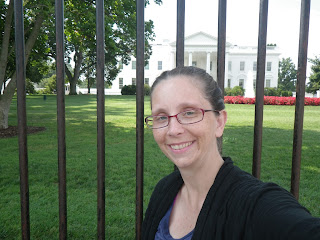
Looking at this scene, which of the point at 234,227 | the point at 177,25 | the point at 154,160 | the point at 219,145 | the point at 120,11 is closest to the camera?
the point at 234,227

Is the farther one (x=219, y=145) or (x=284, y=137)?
(x=284, y=137)

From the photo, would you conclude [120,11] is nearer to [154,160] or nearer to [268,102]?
[154,160]

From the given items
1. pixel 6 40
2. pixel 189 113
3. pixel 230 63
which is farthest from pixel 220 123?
pixel 230 63

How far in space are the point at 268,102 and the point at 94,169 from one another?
20056 millimetres

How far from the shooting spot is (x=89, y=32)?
10539 mm

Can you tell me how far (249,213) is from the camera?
3.54ft

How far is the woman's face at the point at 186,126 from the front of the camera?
1.42m

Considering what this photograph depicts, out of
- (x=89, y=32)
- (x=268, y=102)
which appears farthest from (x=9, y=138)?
(x=268, y=102)

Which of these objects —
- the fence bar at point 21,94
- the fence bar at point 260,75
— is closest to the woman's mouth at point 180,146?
the fence bar at point 260,75

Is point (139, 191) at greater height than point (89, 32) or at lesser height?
lesser

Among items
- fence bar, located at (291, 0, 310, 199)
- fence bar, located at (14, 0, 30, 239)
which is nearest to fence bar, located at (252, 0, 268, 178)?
fence bar, located at (291, 0, 310, 199)

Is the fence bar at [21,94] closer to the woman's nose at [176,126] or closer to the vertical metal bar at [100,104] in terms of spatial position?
the vertical metal bar at [100,104]

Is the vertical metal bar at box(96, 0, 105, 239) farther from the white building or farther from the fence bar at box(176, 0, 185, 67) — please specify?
the white building

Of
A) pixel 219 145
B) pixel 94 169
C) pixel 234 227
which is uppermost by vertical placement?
pixel 219 145
